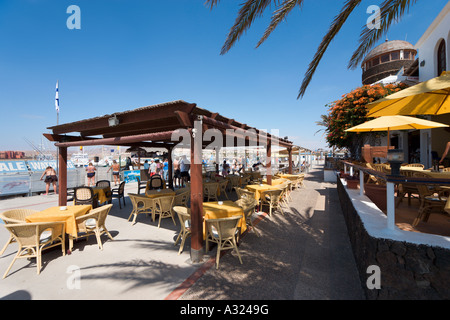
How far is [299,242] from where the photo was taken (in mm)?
4145

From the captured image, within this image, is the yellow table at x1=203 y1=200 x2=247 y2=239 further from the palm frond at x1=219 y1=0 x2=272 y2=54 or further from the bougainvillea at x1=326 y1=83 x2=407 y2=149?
the bougainvillea at x1=326 y1=83 x2=407 y2=149

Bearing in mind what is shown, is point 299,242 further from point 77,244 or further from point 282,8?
point 77,244

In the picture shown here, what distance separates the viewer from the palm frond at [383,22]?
317 cm

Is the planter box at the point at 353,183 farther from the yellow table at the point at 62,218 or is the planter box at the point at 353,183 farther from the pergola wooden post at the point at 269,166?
the yellow table at the point at 62,218

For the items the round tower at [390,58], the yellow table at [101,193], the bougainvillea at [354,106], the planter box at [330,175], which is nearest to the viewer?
the yellow table at [101,193]

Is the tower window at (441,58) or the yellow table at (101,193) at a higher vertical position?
the tower window at (441,58)

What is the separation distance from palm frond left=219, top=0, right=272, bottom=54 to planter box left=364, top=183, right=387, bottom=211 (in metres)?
→ 4.12

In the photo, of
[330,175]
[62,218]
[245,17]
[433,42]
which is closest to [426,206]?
[245,17]

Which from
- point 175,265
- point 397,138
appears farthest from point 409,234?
point 397,138

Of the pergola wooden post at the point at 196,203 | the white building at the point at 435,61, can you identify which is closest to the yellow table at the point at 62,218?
the pergola wooden post at the point at 196,203

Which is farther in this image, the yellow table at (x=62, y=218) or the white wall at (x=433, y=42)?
the white wall at (x=433, y=42)

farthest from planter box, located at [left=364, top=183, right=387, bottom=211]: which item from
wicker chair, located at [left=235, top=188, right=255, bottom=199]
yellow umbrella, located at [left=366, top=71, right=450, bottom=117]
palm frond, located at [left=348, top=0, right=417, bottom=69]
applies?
palm frond, located at [left=348, top=0, right=417, bottom=69]

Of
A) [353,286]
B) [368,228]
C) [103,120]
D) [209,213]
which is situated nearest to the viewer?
[368,228]
